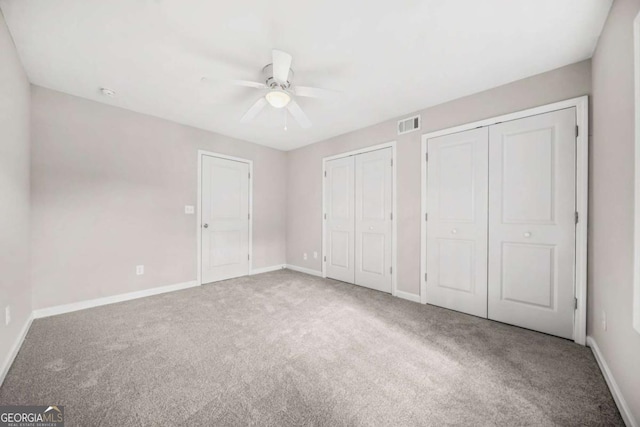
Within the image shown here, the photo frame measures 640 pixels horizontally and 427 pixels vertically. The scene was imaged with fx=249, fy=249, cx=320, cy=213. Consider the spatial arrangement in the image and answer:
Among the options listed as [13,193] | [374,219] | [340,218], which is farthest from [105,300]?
[374,219]

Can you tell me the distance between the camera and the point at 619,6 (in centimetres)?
153

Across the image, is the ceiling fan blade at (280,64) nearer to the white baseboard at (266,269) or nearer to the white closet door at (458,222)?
the white closet door at (458,222)

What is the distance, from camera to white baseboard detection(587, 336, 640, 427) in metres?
1.31

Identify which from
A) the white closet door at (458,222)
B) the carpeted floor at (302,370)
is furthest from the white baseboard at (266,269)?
the white closet door at (458,222)

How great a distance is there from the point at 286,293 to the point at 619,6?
154 inches

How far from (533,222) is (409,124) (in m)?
1.81

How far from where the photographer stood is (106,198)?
312 centimetres

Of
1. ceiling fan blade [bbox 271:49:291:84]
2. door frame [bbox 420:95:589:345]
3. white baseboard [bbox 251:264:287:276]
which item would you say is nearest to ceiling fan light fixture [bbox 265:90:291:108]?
ceiling fan blade [bbox 271:49:291:84]

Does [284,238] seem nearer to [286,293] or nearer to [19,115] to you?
[286,293]

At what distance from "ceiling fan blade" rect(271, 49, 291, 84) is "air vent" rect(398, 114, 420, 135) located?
1913 mm

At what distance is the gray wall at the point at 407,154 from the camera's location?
2.36 m

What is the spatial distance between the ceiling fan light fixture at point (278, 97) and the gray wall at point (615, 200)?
2.19m

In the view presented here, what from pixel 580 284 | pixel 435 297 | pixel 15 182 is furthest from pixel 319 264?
pixel 15 182

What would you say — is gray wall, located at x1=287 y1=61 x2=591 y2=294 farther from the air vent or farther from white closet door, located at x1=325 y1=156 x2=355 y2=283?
white closet door, located at x1=325 y1=156 x2=355 y2=283
